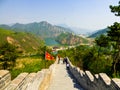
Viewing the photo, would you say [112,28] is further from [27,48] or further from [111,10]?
[27,48]

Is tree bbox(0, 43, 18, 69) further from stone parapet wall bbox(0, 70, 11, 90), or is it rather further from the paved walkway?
stone parapet wall bbox(0, 70, 11, 90)

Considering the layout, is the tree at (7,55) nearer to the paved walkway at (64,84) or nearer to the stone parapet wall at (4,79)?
the paved walkway at (64,84)

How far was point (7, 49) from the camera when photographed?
2255 inches

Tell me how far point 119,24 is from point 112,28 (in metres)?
1.09

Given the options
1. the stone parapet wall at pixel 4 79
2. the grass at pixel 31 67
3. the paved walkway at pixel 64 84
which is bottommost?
the grass at pixel 31 67

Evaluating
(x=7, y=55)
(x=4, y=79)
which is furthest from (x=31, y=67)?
(x=4, y=79)

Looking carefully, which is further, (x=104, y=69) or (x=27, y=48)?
(x=27, y=48)

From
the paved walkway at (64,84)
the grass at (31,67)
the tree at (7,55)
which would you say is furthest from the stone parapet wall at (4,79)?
the tree at (7,55)

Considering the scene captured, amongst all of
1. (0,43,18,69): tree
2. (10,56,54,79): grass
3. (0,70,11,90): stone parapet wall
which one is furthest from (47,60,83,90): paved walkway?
(0,43,18,69): tree

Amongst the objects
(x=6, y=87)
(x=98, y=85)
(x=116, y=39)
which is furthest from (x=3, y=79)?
(x=116, y=39)

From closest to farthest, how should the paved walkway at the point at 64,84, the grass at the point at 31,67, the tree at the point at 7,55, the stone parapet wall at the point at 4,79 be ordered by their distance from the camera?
1. the stone parapet wall at the point at 4,79
2. the paved walkway at the point at 64,84
3. the grass at the point at 31,67
4. the tree at the point at 7,55

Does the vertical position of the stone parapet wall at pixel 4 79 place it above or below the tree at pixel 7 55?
above

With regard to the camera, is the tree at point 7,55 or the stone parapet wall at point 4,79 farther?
the tree at point 7,55

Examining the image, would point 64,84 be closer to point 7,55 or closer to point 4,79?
point 4,79
